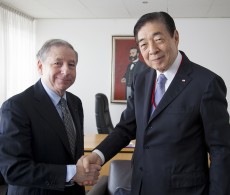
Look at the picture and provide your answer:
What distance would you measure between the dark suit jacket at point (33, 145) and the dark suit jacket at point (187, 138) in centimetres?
42

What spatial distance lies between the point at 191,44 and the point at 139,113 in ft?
15.6

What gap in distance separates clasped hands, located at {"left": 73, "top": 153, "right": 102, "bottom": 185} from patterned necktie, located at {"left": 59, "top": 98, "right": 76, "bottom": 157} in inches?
3.1

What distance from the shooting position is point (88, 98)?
6.21 metres

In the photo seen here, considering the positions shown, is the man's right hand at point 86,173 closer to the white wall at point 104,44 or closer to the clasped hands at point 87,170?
the clasped hands at point 87,170

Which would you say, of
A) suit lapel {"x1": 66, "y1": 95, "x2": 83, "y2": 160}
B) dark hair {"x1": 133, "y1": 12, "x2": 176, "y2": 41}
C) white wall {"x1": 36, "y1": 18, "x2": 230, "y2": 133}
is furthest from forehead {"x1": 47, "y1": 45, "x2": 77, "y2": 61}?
white wall {"x1": 36, "y1": 18, "x2": 230, "y2": 133}

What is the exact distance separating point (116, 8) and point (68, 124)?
156 inches

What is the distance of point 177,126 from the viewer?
1.30m

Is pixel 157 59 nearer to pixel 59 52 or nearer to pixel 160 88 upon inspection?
pixel 160 88

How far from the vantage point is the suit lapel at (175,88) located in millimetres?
1339

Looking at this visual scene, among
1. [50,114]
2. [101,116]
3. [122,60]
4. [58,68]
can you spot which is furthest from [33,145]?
[122,60]

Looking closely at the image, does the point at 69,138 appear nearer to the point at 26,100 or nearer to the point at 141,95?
the point at 26,100

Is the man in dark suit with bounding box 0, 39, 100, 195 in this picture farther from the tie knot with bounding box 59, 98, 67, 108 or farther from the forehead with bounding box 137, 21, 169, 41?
the forehead with bounding box 137, 21, 169, 41

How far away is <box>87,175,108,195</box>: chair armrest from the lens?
2266 millimetres

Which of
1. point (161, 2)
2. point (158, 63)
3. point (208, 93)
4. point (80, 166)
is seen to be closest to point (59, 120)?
point (80, 166)
